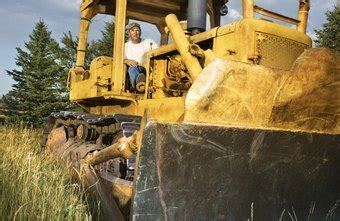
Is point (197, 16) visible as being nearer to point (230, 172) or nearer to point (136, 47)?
point (136, 47)

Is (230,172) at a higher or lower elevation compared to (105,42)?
lower

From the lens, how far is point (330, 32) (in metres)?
25.2

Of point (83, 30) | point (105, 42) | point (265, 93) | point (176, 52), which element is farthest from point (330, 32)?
point (265, 93)

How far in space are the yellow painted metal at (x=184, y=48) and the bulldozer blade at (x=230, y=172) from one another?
3.49ft

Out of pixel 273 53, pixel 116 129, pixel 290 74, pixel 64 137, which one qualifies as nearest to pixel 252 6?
pixel 273 53

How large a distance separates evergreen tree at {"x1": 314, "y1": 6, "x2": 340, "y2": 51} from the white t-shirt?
20.0m

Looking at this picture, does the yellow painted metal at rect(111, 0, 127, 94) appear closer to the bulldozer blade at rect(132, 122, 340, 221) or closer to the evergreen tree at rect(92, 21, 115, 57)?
the bulldozer blade at rect(132, 122, 340, 221)

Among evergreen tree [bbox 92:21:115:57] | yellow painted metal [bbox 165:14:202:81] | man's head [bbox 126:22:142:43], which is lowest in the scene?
yellow painted metal [bbox 165:14:202:81]

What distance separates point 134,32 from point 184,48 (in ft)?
9.64

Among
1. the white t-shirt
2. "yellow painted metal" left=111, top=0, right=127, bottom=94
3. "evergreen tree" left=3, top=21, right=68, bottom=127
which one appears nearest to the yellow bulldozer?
"yellow painted metal" left=111, top=0, right=127, bottom=94

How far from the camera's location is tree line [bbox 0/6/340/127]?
82.7 feet

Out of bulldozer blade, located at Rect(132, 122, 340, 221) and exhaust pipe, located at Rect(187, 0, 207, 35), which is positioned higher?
exhaust pipe, located at Rect(187, 0, 207, 35)

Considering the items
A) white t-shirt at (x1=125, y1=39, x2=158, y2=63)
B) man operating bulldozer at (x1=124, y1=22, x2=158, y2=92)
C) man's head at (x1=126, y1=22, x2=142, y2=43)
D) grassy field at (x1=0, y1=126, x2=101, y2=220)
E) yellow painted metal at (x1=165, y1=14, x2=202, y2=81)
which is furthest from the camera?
man's head at (x1=126, y1=22, x2=142, y2=43)

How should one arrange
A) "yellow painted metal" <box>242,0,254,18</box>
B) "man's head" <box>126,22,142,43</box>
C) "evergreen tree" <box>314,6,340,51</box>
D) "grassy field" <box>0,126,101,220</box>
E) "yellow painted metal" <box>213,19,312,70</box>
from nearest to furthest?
"grassy field" <box>0,126,101,220</box> < "yellow painted metal" <box>213,19,312,70</box> < "yellow painted metal" <box>242,0,254,18</box> < "man's head" <box>126,22,142,43</box> < "evergreen tree" <box>314,6,340,51</box>
